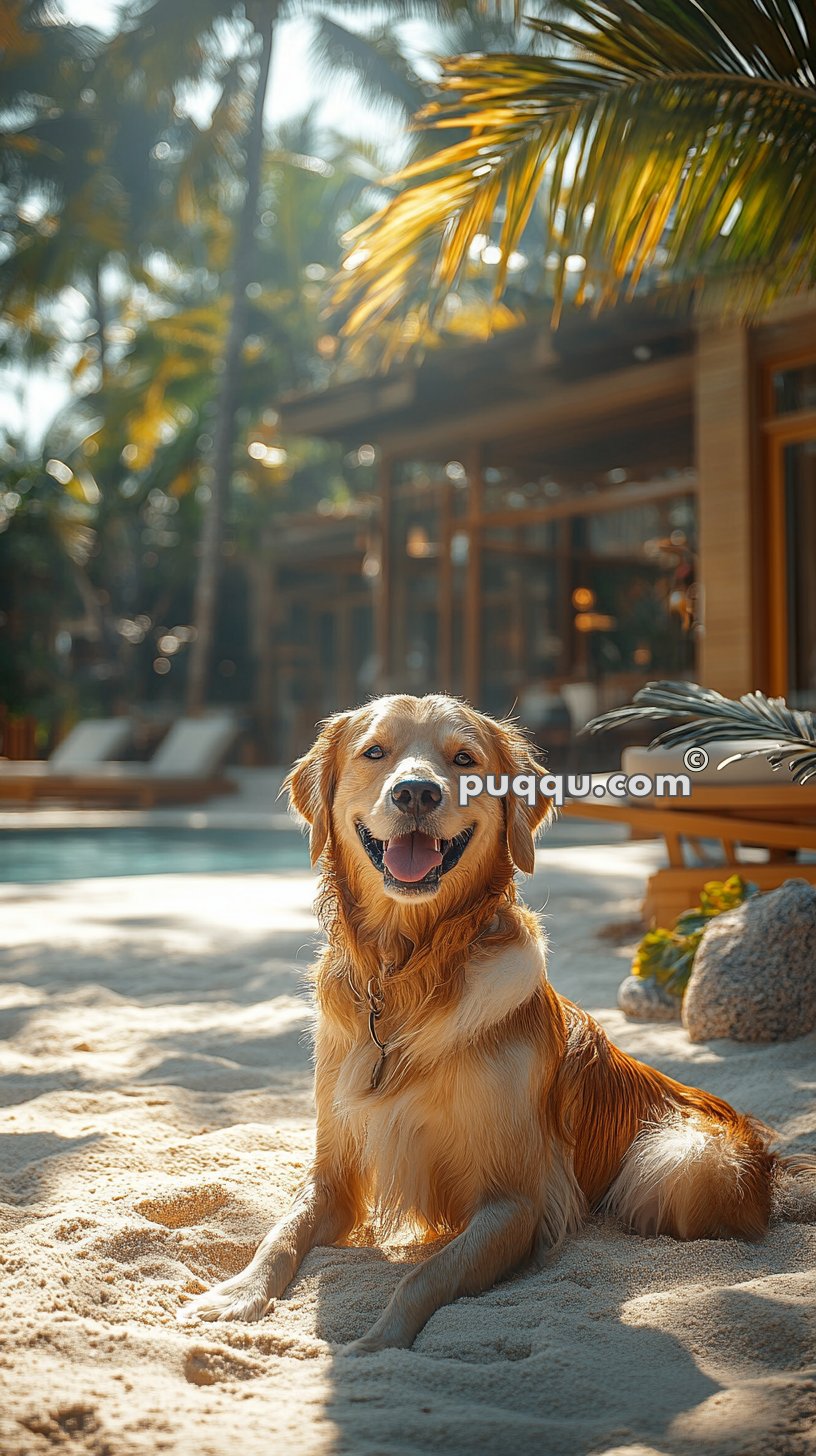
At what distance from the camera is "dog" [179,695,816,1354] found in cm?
246

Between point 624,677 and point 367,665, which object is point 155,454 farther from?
point 624,677

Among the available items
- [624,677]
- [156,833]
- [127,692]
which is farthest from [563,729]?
[127,692]

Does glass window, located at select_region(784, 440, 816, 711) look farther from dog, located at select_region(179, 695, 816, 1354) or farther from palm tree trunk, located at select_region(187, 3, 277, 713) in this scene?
palm tree trunk, located at select_region(187, 3, 277, 713)

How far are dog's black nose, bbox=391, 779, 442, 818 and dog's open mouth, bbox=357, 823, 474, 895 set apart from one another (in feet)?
0.18

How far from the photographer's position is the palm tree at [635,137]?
4.04m

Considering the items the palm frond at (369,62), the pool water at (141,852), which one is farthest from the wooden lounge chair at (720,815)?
the palm frond at (369,62)

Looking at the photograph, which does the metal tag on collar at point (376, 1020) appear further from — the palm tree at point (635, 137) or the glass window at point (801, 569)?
the glass window at point (801, 569)

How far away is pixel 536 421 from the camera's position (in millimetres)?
12977

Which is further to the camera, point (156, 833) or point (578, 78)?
point (156, 833)

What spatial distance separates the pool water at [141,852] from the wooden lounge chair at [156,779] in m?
2.95

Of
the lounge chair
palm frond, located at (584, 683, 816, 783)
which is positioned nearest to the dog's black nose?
palm frond, located at (584, 683, 816, 783)

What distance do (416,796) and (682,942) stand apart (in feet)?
8.31

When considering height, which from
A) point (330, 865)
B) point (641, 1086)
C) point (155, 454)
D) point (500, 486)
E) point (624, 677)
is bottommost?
point (641, 1086)

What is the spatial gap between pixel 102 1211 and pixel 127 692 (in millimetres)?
20959
